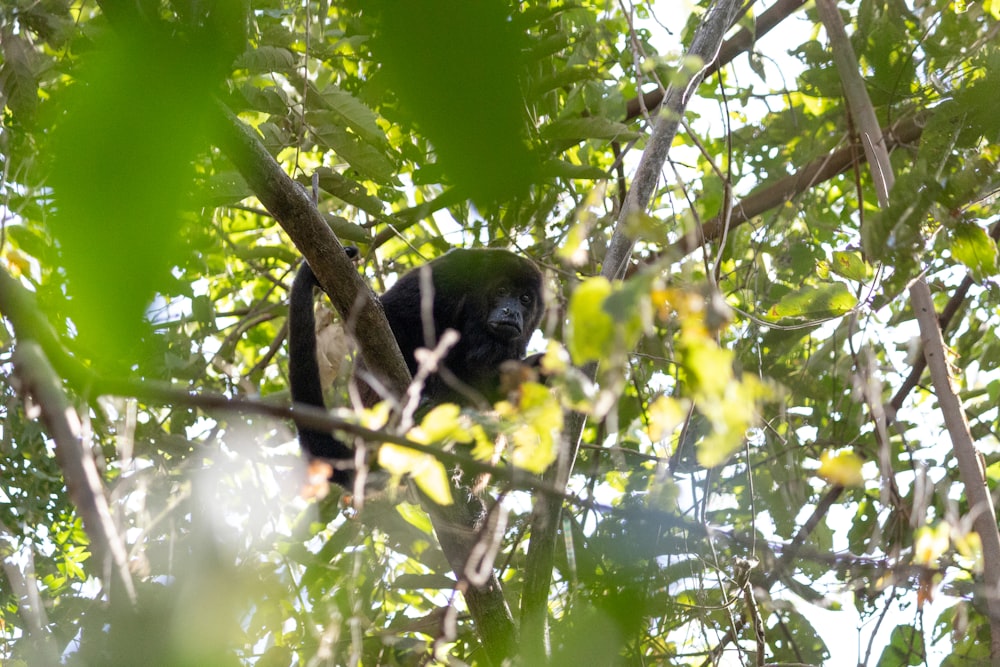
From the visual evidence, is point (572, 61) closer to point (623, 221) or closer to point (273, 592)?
point (623, 221)

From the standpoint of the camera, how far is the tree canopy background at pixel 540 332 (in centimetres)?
54

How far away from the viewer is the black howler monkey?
4199mm

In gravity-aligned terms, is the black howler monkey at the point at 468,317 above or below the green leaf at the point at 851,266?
above

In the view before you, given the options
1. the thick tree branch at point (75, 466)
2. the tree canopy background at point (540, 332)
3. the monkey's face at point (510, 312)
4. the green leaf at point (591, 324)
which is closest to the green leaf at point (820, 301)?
the tree canopy background at point (540, 332)

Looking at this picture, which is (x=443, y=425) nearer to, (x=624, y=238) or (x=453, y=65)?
(x=453, y=65)

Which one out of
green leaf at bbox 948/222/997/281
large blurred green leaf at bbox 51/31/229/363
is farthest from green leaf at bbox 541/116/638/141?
large blurred green leaf at bbox 51/31/229/363

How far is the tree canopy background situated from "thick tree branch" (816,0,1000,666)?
1 cm

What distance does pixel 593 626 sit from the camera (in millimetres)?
1498

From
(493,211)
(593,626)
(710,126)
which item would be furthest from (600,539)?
(710,126)

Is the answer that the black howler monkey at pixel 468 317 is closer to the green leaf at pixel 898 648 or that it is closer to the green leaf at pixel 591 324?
the green leaf at pixel 898 648

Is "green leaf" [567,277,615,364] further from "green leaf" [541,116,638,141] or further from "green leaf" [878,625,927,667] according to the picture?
"green leaf" [878,625,927,667]

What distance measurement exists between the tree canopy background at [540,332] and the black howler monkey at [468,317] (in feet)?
0.92

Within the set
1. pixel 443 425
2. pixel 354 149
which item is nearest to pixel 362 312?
pixel 354 149

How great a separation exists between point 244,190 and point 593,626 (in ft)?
6.55
